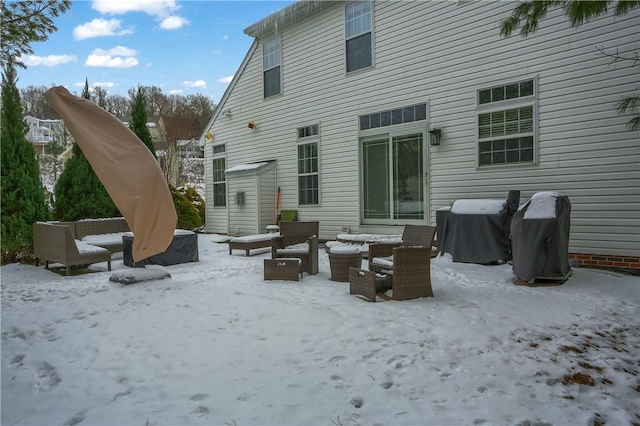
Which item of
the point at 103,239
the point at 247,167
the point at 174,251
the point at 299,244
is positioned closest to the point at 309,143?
the point at 247,167

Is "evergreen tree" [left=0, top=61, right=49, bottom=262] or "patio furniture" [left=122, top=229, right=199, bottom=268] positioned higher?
"evergreen tree" [left=0, top=61, right=49, bottom=262]

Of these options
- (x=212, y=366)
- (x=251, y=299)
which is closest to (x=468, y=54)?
(x=251, y=299)

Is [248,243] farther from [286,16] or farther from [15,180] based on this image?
[286,16]

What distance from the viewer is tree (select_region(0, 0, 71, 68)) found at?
6.35 meters

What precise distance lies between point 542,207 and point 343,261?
8.63 feet

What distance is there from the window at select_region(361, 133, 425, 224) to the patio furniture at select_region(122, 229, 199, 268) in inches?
144

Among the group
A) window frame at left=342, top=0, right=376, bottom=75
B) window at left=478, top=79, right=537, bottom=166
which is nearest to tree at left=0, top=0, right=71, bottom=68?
window frame at left=342, top=0, right=376, bottom=75

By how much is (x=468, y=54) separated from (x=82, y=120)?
6126 millimetres

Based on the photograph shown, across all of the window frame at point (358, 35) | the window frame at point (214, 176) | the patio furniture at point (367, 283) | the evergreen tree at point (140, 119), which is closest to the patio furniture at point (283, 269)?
the patio furniture at point (367, 283)

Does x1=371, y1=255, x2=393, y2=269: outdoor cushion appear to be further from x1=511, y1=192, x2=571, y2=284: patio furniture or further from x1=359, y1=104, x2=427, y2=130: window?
x1=359, y1=104, x2=427, y2=130: window

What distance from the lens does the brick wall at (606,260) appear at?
5.53 metres

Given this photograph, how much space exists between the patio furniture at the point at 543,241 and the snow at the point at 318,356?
286 mm

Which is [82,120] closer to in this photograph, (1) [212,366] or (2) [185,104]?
(1) [212,366]

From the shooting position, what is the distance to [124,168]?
4.96 meters
